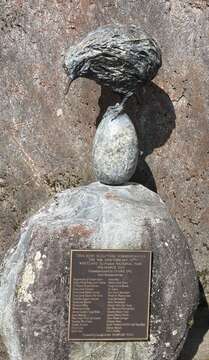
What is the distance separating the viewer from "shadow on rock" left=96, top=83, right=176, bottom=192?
4.54 m

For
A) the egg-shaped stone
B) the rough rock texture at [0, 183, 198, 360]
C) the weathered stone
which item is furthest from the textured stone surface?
the rough rock texture at [0, 183, 198, 360]

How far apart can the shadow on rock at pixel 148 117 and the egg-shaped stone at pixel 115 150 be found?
20.5 inches

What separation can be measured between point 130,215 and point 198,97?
132 cm

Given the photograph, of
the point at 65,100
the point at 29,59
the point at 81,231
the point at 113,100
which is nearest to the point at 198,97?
the point at 113,100

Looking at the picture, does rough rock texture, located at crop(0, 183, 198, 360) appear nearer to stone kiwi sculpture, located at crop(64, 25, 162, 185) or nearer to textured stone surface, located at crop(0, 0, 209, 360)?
stone kiwi sculpture, located at crop(64, 25, 162, 185)

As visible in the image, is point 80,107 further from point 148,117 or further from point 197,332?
point 197,332

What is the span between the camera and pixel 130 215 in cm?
370

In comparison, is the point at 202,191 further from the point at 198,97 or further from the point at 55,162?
the point at 55,162

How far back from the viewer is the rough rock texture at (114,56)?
3.81m

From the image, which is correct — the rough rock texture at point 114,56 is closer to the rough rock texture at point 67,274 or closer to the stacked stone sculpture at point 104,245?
the stacked stone sculpture at point 104,245

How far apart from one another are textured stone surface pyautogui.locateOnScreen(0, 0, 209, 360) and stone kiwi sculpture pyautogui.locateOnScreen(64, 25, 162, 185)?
545mm

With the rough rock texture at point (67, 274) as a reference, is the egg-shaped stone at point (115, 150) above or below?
above

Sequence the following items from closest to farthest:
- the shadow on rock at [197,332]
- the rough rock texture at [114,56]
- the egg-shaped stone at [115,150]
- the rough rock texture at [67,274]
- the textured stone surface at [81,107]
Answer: the rough rock texture at [67,274], the rough rock texture at [114,56], the egg-shaped stone at [115,150], the shadow on rock at [197,332], the textured stone surface at [81,107]

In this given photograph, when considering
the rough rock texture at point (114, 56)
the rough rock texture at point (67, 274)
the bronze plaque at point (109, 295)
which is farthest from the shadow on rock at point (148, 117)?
the bronze plaque at point (109, 295)
